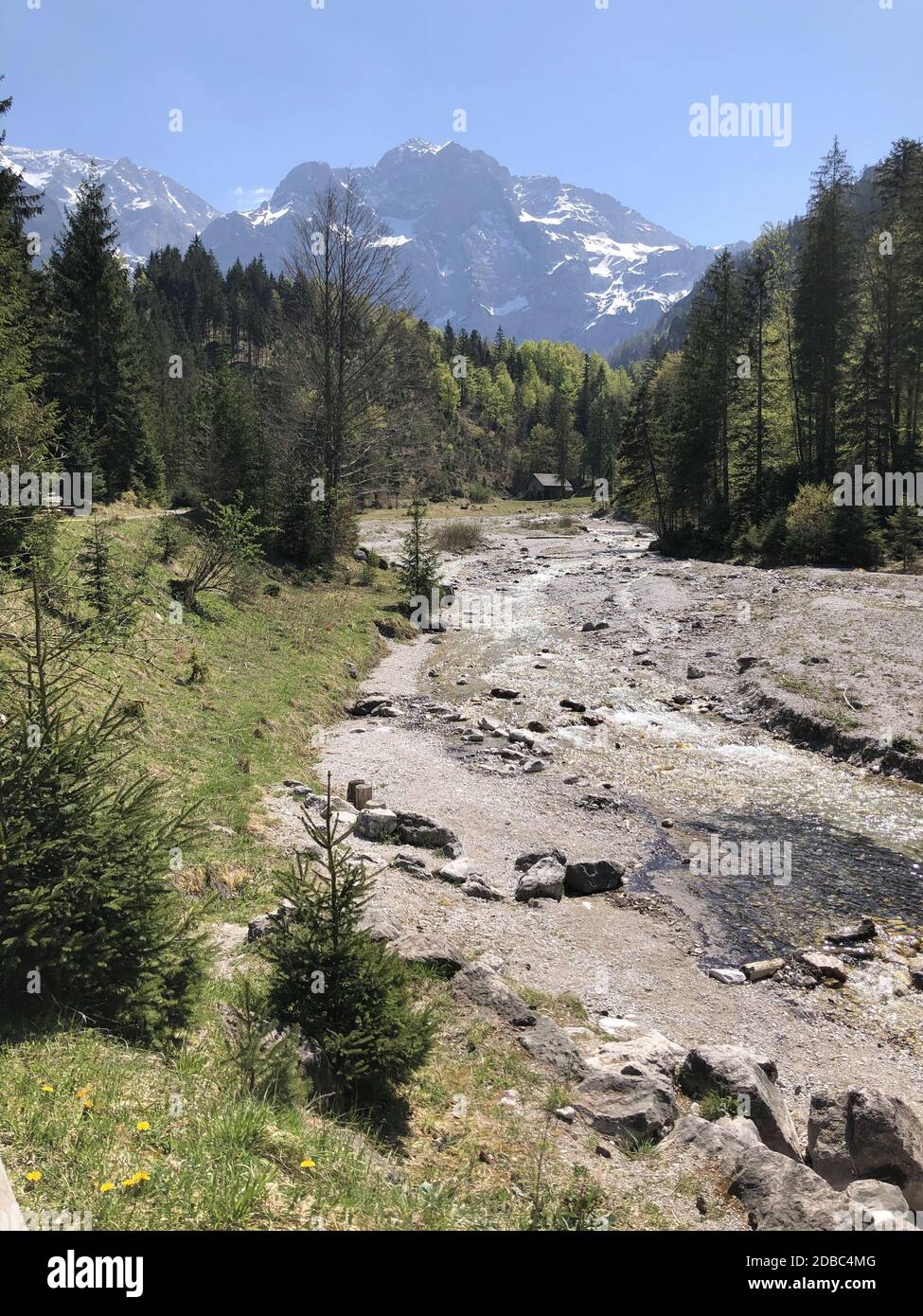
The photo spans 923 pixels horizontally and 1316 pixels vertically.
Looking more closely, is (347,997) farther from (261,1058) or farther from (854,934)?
(854,934)

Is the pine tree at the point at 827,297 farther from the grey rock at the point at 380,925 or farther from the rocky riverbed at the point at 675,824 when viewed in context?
the grey rock at the point at 380,925

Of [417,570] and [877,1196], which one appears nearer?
[877,1196]

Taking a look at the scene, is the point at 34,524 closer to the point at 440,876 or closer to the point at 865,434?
the point at 440,876

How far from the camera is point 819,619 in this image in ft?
80.9

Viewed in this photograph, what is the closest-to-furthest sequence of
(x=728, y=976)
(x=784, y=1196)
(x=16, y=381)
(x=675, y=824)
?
1. (x=784, y=1196)
2. (x=728, y=976)
3. (x=675, y=824)
4. (x=16, y=381)

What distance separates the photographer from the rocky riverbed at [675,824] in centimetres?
867

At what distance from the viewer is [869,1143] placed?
566 cm

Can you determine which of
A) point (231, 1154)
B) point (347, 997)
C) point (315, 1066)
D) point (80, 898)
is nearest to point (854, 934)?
point (347, 997)

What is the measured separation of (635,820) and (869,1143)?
27.0ft

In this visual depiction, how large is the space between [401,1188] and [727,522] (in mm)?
→ 49655

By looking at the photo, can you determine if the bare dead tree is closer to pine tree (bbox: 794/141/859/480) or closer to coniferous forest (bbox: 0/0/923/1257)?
coniferous forest (bbox: 0/0/923/1257)

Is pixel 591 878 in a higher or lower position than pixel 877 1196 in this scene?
lower

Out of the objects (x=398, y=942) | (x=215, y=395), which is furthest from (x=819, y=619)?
(x=215, y=395)

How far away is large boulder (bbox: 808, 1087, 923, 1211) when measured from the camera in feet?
18.1
